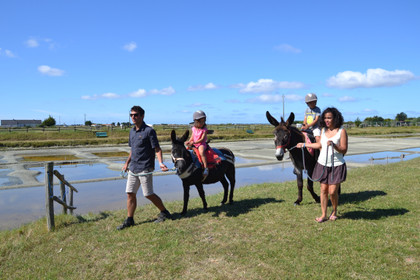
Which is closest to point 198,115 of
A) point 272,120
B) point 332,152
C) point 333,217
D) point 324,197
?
point 272,120

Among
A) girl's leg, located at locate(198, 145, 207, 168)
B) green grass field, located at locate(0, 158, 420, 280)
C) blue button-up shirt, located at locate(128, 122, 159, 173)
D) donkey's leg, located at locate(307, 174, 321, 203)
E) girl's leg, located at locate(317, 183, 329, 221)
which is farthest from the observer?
donkey's leg, located at locate(307, 174, 321, 203)

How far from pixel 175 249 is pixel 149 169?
1720 mm

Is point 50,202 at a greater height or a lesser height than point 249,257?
greater

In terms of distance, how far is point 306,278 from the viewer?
3.90 m

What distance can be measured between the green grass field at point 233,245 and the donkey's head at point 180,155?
1173 millimetres

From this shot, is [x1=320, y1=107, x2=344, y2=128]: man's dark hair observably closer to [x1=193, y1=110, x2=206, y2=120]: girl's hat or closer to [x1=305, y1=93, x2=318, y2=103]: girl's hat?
[x1=305, y1=93, x2=318, y2=103]: girl's hat

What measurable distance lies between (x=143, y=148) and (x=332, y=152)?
11.7 ft

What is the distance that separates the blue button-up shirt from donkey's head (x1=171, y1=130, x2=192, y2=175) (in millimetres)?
414

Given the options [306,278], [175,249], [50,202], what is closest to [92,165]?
[50,202]

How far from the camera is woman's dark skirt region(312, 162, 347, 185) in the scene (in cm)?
536

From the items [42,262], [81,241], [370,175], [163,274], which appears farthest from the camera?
[370,175]

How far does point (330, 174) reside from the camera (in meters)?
5.47

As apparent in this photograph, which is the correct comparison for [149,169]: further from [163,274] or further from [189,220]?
[163,274]

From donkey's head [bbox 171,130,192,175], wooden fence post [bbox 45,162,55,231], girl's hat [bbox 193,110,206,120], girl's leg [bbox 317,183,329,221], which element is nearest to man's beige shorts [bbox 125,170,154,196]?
donkey's head [bbox 171,130,192,175]
